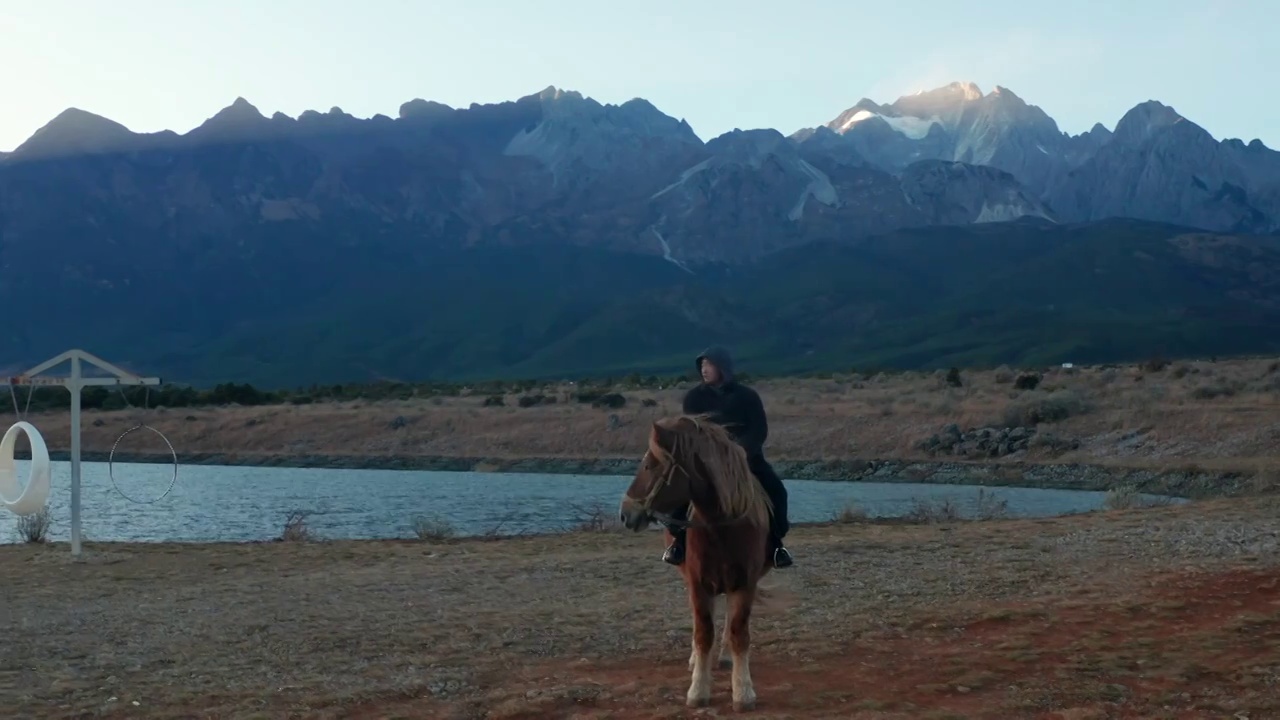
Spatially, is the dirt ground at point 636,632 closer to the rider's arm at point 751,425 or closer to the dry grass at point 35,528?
the rider's arm at point 751,425

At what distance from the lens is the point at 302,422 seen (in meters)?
55.2

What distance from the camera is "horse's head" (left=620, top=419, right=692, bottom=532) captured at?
7957mm

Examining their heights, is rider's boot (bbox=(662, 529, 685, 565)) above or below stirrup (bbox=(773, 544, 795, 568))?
above

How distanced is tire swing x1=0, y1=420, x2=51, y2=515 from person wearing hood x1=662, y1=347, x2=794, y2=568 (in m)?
9.88

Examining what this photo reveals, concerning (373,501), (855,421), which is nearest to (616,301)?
(855,421)

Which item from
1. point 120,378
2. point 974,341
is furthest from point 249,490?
point 974,341

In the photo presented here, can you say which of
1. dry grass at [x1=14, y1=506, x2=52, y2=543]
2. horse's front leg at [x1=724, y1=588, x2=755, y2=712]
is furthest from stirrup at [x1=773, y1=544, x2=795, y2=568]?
dry grass at [x1=14, y1=506, x2=52, y2=543]

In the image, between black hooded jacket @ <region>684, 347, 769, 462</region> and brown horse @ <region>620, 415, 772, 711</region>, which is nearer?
brown horse @ <region>620, 415, 772, 711</region>

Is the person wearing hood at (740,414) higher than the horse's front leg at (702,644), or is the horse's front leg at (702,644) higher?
the person wearing hood at (740,414)

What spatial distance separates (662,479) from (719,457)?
0.46 metres

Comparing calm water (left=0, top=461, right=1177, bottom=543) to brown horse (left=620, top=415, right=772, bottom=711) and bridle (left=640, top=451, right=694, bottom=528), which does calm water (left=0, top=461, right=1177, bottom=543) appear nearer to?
brown horse (left=620, top=415, right=772, bottom=711)

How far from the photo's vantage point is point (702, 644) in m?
8.48

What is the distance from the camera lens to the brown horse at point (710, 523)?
812cm

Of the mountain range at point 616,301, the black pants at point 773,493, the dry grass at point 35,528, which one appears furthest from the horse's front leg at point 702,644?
the mountain range at point 616,301
